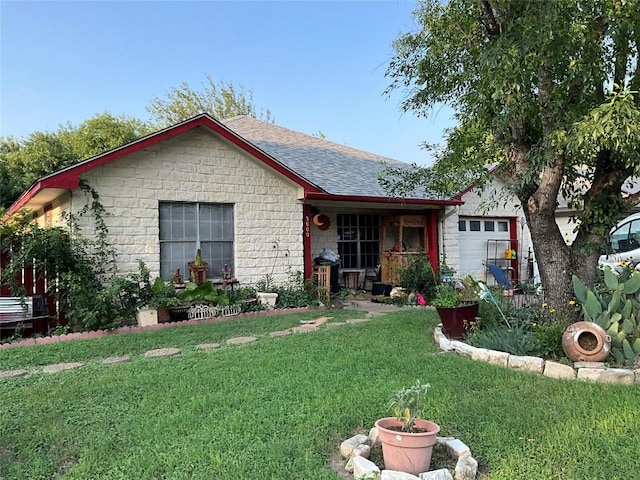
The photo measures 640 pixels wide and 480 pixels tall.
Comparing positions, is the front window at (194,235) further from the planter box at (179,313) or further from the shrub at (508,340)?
the shrub at (508,340)

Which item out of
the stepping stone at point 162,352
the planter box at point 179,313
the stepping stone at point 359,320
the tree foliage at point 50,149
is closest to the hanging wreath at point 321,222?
the stepping stone at point 359,320

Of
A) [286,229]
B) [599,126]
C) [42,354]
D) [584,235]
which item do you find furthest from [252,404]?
[286,229]

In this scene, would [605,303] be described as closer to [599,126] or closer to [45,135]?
[599,126]

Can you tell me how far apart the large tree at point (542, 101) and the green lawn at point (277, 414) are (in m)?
2.30

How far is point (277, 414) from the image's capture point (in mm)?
3742

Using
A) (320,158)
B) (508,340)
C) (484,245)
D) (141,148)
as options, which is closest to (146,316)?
(141,148)

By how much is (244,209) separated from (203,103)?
25.2 metres

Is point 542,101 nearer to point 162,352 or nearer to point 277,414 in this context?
point 277,414

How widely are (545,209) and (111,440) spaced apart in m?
5.26

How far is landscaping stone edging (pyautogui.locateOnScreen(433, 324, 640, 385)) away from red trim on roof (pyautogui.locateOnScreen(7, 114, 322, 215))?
574cm

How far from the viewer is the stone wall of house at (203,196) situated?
8414 mm

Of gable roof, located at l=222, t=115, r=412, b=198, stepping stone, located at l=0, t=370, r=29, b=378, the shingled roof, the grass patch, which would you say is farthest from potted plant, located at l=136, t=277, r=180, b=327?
gable roof, located at l=222, t=115, r=412, b=198

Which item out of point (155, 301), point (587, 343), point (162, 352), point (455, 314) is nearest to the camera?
point (587, 343)

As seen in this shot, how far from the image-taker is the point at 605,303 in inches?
217
